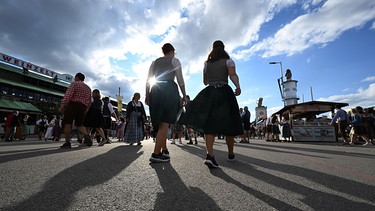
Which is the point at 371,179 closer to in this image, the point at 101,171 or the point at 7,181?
the point at 101,171

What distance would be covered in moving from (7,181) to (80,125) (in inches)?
171

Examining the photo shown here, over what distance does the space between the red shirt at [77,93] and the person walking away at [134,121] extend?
1906mm

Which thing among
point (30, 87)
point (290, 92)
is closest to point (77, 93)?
point (30, 87)

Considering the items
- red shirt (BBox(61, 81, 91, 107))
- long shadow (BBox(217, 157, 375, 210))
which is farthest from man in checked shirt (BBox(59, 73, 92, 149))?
long shadow (BBox(217, 157, 375, 210))

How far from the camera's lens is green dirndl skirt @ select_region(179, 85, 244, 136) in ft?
11.2

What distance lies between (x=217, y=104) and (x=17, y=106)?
107 ft

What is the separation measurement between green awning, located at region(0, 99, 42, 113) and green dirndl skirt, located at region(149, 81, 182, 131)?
3010cm

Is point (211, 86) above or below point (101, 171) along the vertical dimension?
above

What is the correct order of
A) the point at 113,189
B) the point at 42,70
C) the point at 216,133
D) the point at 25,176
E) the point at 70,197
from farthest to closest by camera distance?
the point at 42,70, the point at 216,133, the point at 25,176, the point at 113,189, the point at 70,197

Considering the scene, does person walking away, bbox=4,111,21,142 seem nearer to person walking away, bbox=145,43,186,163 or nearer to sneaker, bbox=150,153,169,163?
person walking away, bbox=145,43,186,163

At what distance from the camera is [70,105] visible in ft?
19.5

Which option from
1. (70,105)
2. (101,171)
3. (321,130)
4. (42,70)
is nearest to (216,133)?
(101,171)

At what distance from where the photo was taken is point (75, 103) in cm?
601

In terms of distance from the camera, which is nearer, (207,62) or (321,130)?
(207,62)
